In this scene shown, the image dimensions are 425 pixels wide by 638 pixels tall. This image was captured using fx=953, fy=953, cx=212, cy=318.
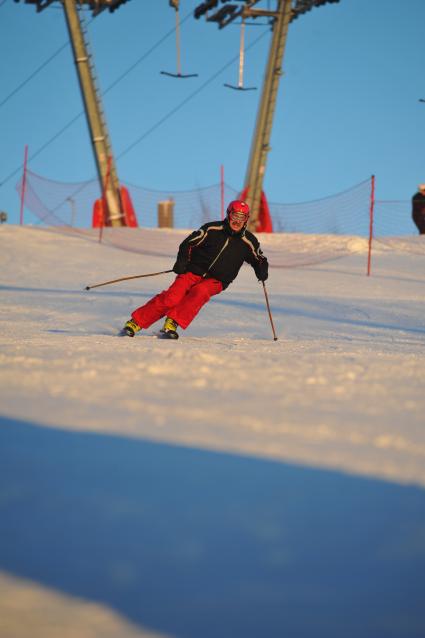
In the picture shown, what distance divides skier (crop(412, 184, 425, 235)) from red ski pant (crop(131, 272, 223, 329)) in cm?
1594

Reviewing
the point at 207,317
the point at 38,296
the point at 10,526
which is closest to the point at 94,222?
the point at 38,296

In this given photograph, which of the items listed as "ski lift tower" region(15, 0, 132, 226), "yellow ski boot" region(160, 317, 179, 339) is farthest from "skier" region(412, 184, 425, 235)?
"yellow ski boot" region(160, 317, 179, 339)

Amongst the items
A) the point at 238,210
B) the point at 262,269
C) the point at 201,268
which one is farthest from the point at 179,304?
the point at 238,210

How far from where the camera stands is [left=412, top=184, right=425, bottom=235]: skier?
929 inches

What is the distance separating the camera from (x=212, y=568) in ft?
8.39

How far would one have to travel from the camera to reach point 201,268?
8594mm

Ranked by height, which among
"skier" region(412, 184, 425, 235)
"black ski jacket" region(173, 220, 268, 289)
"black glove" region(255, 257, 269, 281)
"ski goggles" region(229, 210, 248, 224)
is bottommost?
"skier" region(412, 184, 425, 235)

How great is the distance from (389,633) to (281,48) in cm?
2307

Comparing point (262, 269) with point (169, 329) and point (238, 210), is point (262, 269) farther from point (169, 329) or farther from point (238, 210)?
point (169, 329)

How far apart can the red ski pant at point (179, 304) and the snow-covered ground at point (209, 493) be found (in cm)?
175

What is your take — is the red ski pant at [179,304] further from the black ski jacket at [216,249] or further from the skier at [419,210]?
the skier at [419,210]

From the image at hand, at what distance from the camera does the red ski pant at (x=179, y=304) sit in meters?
8.34

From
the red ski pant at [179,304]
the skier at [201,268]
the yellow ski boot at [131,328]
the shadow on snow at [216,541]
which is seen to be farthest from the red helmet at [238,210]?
the shadow on snow at [216,541]

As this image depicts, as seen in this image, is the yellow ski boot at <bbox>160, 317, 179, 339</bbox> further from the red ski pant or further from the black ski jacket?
the black ski jacket
